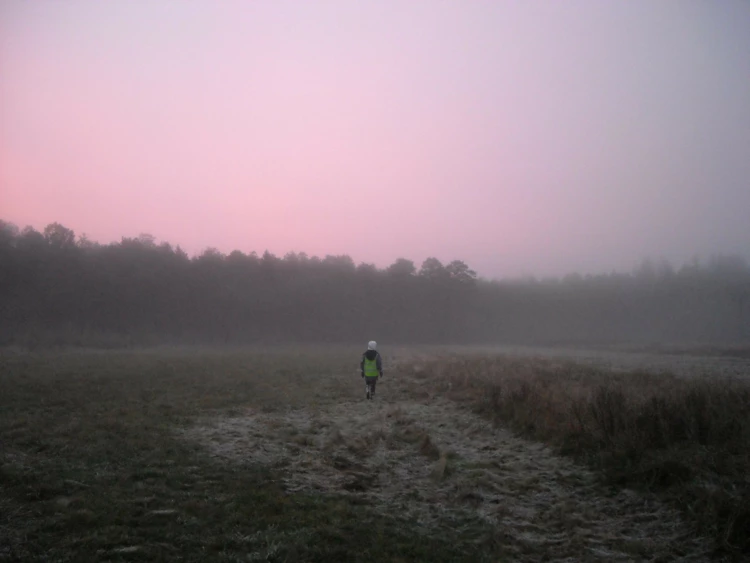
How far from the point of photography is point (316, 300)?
72.4 meters

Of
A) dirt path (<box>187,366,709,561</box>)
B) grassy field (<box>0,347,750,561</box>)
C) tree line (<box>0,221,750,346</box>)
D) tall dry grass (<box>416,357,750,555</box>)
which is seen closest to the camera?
grassy field (<box>0,347,750,561</box>)

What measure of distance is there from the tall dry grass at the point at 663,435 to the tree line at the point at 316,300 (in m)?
38.2

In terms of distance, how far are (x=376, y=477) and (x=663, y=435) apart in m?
6.23

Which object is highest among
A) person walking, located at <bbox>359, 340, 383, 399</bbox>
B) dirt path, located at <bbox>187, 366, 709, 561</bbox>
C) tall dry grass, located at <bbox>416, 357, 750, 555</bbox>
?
person walking, located at <bbox>359, 340, 383, 399</bbox>

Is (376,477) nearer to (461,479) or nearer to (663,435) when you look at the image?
(461,479)

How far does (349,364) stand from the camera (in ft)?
106

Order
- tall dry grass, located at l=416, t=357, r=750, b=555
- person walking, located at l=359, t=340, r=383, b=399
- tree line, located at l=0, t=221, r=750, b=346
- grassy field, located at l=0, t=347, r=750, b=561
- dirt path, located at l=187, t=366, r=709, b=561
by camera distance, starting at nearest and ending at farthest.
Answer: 1. grassy field, located at l=0, t=347, r=750, b=561
2. dirt path, located at l=187, t=366, r=709, b=561
3. tall dry grass, located at l=416, t=357, r=750, b=555
4. person walking, located at l=359, t=340, r=383, b=399
5. tree line, located at l=0, t=221, r=750, b=346

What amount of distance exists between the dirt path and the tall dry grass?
0.45 metres

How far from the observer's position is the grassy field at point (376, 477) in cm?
623

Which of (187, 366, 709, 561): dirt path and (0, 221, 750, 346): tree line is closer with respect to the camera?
(187, 366, 709, 561): dirt path

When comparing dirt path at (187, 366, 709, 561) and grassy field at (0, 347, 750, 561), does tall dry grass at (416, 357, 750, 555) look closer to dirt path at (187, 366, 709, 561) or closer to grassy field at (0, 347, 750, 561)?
grassy field at (0, 347, 750, 561)

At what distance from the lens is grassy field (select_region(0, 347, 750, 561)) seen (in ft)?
20.4

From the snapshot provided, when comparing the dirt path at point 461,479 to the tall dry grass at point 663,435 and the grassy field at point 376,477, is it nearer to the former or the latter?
the grassy field at point 376,477

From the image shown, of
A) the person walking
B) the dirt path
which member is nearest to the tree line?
the person walking
